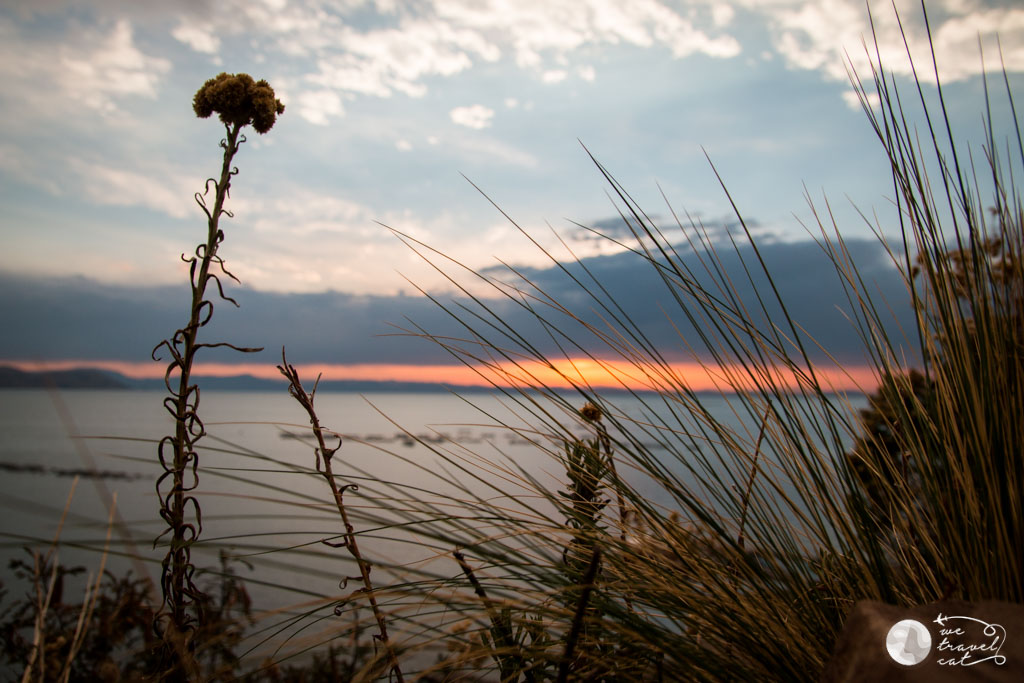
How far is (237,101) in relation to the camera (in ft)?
4.10

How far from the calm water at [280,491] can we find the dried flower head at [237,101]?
2.09 ft

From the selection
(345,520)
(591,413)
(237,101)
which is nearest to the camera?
(345,520)

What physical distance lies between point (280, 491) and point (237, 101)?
3.10ft

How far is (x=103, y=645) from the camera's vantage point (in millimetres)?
3715

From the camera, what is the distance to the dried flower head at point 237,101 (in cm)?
125

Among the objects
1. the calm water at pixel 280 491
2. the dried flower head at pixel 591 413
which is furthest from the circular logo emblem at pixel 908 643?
the dried flower head at pixel 591 413

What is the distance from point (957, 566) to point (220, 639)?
3.13 feet

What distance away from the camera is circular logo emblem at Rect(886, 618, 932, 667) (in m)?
0.59

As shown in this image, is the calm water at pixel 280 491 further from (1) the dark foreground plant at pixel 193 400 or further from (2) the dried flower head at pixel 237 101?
(2) the dried flower head at pixel 237 101

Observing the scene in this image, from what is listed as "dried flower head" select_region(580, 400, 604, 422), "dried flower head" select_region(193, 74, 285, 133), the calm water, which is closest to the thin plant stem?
the calm water

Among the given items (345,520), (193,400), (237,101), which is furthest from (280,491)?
(237,101)

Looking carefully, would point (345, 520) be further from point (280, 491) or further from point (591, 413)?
point (591, 413)

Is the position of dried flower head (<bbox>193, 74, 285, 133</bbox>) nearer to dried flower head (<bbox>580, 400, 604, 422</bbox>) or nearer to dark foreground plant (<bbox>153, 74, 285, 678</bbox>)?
dark foreground plant (<bbox>153, 74, 285, 678</bbox>)

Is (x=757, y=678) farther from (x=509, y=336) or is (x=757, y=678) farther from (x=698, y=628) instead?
(x=509, y=336)
